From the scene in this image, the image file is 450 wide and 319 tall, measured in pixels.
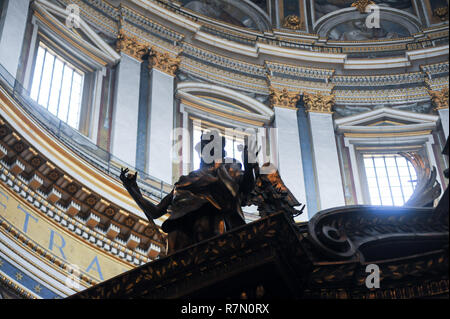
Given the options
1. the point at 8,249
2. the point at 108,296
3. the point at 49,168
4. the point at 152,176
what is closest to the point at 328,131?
the point at 152,176

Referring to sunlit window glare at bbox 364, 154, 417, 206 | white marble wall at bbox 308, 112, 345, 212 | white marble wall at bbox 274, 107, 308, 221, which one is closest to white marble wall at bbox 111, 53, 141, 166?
white marble wall at bbox 274, 107, 308, 221

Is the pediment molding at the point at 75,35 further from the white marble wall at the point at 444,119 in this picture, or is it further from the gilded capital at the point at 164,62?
the white marble wall at the point at 444,119

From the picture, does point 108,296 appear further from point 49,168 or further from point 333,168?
point 333,168

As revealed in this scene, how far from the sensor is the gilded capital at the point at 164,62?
53.3 ft

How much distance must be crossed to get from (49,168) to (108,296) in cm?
747

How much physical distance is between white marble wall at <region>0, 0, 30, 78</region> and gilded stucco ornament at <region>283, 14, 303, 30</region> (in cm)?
763

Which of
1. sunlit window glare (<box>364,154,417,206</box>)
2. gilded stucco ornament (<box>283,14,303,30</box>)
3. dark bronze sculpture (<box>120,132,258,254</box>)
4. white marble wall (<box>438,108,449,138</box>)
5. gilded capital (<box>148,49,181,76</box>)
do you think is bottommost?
dark bronze sculpture (<box>120,132,258,254</box>)

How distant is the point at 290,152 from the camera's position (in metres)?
16.3

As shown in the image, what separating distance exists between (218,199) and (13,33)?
9145mm

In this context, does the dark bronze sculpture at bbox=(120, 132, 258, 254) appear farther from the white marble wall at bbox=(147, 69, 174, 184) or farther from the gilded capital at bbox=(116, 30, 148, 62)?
the gilded capital at bbox=(116, 30, 148, 62)

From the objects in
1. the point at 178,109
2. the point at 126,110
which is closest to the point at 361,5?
the point at 178,109

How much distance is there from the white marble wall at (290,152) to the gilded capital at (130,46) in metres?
3.24

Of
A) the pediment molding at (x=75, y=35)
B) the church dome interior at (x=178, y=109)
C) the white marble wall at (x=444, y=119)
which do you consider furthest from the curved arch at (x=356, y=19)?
the pediment molding at (x=75, y=35)

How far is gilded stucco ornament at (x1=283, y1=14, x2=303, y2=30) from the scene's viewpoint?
19.4 m
